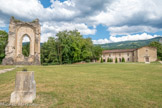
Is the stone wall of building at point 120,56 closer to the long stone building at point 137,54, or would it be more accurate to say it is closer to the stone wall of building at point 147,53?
the long stone building at point 137,54

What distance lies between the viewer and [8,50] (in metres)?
24.4

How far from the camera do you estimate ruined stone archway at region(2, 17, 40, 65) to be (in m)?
24.5

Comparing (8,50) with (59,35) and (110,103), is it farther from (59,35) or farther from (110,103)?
(110,103)

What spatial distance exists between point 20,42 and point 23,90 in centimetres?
2393

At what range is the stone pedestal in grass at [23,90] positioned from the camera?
427cm

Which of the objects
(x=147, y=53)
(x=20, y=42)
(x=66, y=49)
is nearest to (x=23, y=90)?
(x=20, y=42)

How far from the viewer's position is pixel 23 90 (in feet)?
14.3

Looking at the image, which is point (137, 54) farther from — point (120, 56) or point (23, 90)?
point (23, 90)

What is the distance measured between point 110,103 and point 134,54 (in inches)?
2260

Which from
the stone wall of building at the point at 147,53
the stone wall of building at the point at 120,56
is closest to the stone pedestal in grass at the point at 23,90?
the stone wall of building at the point at 147,53

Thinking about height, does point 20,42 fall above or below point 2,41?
below

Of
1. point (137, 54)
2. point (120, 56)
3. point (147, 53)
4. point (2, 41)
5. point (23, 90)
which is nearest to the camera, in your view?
point (23, 90)

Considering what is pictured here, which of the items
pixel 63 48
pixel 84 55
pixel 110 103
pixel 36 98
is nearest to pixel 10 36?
pixel 63 48

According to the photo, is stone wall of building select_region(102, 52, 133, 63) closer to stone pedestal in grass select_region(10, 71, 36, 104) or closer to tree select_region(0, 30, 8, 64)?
tree select_region(0, 30, 8, 64)
